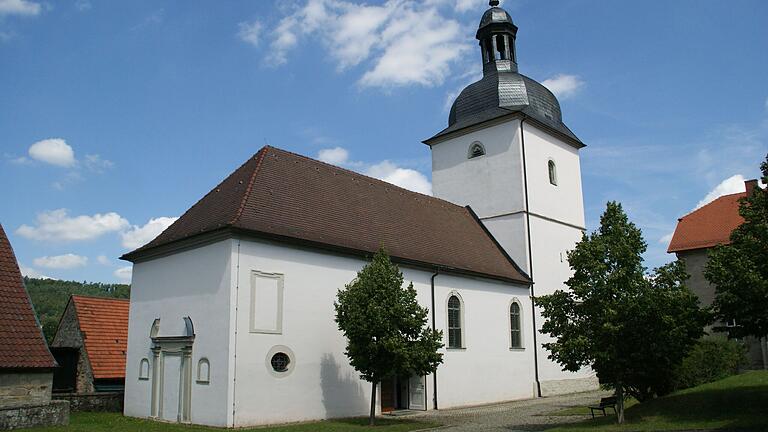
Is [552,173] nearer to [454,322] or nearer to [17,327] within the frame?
[454,322]

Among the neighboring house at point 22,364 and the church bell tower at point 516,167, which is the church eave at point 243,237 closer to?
the neighboring house at point 22,364

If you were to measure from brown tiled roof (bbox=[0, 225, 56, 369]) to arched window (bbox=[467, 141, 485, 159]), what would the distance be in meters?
18.9

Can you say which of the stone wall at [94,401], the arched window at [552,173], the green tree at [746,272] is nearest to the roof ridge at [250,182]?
the stone wall at [94,401]

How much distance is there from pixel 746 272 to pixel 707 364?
8.09 m

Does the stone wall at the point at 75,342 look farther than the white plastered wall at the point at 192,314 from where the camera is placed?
Yes

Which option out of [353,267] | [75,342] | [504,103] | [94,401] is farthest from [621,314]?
[75,342]

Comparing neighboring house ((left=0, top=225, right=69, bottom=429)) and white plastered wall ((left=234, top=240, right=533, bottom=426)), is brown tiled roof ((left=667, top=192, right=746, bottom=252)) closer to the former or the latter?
white plastered wall ((left=234, top=240, right=533, bottom=426))

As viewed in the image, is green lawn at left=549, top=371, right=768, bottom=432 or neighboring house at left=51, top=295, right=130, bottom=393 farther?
neighboring house at left=51, top=295, right=130, bottom=393

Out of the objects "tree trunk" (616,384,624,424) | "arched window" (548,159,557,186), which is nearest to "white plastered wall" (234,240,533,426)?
"tree trunk" (616,384,624,424)

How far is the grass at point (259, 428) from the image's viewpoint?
15.0 metres

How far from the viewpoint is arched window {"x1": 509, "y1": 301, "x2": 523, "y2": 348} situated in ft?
81.5

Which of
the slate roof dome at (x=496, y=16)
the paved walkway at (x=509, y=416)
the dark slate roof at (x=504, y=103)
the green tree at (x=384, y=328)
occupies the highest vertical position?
the slate roof dome at (x=496, y=16)

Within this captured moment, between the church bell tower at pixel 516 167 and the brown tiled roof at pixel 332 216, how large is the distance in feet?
6.19

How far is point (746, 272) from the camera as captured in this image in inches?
482
